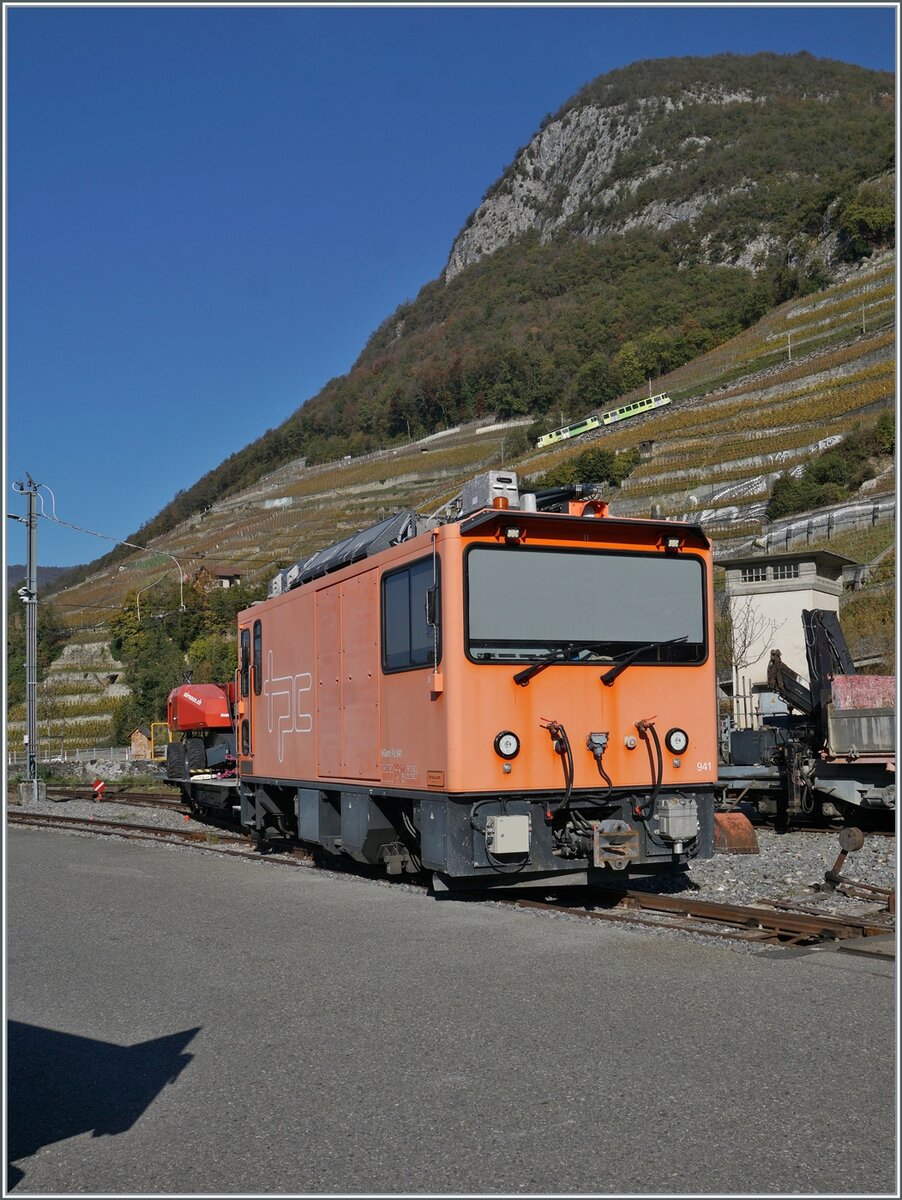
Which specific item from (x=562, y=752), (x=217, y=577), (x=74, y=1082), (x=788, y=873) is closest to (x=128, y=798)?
(x=788, y=873)

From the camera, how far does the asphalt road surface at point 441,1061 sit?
4.27 meters

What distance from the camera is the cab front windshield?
9.27 meters

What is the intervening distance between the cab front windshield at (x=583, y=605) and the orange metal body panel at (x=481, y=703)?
9 cm

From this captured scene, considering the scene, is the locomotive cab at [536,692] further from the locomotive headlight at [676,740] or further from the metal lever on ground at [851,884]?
the metal lever on ground at [851,884]

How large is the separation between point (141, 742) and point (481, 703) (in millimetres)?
46999

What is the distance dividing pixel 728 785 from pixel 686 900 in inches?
358

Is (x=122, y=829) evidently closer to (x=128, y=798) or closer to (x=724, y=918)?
(x=128, y=798)

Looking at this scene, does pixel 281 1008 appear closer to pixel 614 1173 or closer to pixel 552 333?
pixel 614 1173

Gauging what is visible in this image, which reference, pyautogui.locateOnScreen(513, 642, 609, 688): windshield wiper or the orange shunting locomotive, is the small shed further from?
pyautogui.locateOnScreen(513, 642, 609, 688): windshield wiper

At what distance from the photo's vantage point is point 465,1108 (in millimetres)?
4828

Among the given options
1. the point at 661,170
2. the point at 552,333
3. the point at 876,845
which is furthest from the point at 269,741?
the point at 661,170

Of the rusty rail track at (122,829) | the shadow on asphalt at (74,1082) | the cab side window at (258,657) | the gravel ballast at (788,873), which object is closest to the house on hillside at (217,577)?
the rusty rail track at (122,829)

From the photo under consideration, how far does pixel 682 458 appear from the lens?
6869cm

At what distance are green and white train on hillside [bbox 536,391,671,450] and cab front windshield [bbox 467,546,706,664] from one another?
85.2 m
